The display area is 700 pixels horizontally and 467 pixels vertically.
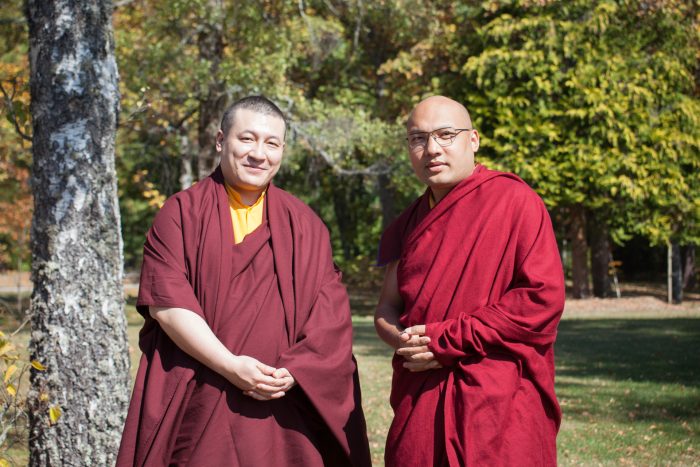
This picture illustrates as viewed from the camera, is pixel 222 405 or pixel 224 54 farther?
pixel 224 54

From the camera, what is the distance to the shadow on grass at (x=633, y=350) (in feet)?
31.5

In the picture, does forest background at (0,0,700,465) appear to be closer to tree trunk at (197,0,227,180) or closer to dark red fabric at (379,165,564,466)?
tree trunk at (197,0,227,180)

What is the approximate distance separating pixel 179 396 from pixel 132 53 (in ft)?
35.9

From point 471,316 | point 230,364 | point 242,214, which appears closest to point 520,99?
point 242,214

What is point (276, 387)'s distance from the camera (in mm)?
3303

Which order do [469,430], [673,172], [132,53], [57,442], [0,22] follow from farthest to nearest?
[673,172]
[132,53]
[0,22]
[57,442]
[469,430]

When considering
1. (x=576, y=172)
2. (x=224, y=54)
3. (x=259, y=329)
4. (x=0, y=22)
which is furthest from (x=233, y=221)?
(x=576, y=172)

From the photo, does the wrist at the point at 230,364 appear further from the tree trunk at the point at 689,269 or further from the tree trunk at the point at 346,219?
the tree trunk at the point at 346,219

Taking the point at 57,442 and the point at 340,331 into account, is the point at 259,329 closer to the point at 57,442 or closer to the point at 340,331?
the point at 340,331

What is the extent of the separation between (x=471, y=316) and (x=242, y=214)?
3.37 ft

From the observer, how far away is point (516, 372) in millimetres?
3277

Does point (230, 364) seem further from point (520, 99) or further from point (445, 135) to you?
point (520, 99)

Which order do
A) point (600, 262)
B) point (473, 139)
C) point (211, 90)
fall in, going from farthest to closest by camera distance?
point (600, 262), point (211, 90), point (473, 139)

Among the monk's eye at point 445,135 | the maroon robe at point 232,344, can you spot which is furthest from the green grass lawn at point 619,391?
the monk's eye at point 445,135
